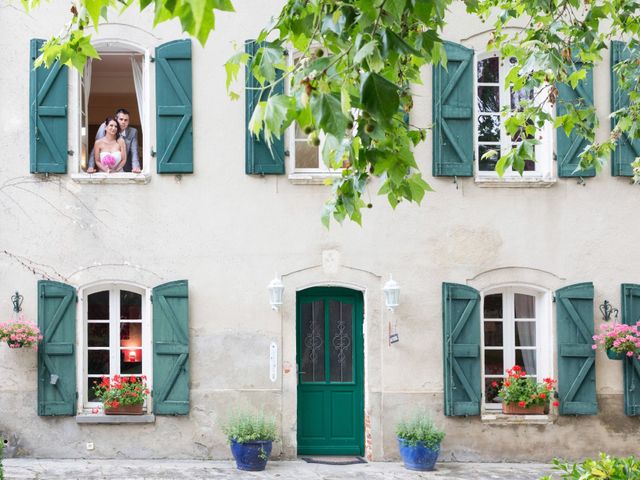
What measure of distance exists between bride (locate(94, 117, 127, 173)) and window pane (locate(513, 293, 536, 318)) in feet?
16.7

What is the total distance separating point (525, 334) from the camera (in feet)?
36.7

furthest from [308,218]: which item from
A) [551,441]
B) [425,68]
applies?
[551,441]

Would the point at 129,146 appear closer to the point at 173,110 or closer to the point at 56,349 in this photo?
the point at 173,110

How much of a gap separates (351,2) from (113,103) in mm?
10018

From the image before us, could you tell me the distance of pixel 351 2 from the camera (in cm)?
436

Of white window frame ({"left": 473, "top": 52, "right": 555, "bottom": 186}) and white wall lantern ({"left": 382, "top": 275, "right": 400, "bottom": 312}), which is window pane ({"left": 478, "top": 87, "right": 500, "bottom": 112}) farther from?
white wall lantern ({"left": 382, "top": 275, "right": 400, "bottom": 312})

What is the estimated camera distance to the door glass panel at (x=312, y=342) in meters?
11.1

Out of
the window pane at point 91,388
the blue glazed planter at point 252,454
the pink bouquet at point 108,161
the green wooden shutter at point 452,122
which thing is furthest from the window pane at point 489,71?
the window pane at point 91,388

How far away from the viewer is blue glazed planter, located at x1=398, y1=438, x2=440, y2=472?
10.2 metres

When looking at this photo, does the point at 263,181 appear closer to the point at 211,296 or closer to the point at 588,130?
the point at 211,296

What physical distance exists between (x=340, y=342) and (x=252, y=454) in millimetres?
1865

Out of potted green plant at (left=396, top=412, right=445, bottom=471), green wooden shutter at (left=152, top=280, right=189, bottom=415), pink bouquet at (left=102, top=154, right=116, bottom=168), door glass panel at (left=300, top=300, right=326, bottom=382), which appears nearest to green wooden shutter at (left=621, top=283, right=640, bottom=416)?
potted green plant at (left=396, top=412, right=445, bottom=471)

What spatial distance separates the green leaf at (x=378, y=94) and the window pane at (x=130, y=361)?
25.6 ft

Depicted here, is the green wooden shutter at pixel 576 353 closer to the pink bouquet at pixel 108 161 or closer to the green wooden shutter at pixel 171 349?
the green wooden shutter at pixel 171 349
